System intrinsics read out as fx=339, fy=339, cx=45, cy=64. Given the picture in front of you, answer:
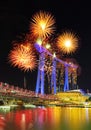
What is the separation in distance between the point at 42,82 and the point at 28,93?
9519mm

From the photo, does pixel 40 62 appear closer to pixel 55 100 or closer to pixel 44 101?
pixel 44 101

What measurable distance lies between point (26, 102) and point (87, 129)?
404ft

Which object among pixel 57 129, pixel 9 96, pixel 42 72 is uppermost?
pixel 42 72

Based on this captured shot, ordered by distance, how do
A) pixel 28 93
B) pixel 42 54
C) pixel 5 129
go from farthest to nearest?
pixel 28 93 → pixel 42 54 → pixel 5 129

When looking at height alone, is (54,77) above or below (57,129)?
above

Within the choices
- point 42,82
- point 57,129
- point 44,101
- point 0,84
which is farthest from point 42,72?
point 57,129

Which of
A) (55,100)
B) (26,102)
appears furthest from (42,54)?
(55,100)

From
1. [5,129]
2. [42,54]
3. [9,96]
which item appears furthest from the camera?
[42,54]

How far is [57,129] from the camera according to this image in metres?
40.9

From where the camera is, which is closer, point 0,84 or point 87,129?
point 87,129

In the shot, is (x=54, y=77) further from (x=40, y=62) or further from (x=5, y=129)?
(x=5, y=129)

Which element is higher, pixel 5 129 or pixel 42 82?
pixel 42 82

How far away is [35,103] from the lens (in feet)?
551

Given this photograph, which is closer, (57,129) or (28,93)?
(57,129)
